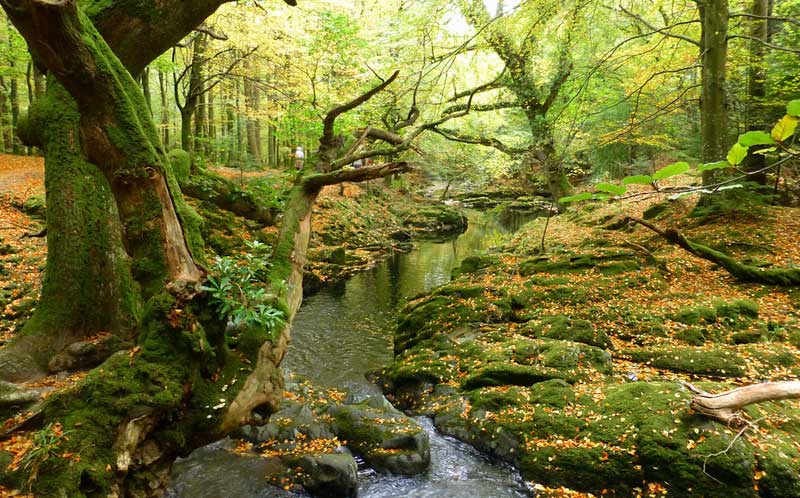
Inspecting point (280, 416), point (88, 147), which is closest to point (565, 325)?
point (280, 416)

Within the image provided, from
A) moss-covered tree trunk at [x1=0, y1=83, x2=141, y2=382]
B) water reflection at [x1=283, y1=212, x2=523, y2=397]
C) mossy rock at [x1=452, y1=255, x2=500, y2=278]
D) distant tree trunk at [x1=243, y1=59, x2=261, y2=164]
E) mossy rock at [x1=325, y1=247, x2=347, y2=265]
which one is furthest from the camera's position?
distant tree trunk at [x1=243, y1=59, x2=261, y2=164]

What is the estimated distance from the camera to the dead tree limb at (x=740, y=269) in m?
7.13

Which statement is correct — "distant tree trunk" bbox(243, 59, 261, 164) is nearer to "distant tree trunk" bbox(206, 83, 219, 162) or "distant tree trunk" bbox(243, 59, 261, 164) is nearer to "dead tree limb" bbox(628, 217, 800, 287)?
"distant tree trunk" bbox(206, 83, 219, 162)

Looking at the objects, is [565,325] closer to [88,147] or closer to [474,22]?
[88,147]

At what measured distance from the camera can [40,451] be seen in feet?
8.86

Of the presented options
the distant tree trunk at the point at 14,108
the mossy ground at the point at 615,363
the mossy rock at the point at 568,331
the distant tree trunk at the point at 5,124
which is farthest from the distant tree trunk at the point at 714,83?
the distant tree trunk at the point at 5,124

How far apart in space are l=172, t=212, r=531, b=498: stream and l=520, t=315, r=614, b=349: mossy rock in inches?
99.8

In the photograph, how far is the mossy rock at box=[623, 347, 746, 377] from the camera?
5.38m

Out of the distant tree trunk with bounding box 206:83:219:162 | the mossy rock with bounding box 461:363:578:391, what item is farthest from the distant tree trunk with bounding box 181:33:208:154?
the mossy rock with bounding box 461:363:578:391

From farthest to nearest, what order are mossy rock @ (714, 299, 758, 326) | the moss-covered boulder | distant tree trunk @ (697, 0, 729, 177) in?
distant tree trunk @ (697, 0, 729, 177) < mossy rock @ (714, 299, 758, 326) < the moss-covered boulder

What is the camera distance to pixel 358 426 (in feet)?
18.1

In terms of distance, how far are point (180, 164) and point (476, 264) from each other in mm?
8573

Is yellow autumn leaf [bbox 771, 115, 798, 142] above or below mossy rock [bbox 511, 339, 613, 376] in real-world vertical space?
above

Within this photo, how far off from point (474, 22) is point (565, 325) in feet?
32.0
